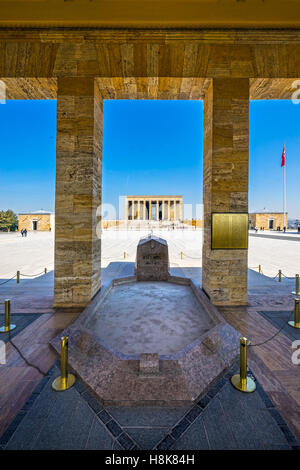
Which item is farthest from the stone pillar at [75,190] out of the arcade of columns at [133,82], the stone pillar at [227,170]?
the stone pillar at [227,170]

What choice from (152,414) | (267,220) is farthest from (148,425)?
(267,220)

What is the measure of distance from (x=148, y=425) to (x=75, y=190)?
17.7 feet

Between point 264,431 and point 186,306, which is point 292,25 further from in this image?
point 264,431

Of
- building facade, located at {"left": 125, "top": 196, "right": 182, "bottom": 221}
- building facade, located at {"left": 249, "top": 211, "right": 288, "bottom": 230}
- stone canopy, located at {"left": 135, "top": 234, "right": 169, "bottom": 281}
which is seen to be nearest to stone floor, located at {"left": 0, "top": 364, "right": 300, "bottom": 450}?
stone canopy, located at {"left": 135, "top": 234, "right": 169, "bottom": 281}

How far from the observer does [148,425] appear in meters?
2.50

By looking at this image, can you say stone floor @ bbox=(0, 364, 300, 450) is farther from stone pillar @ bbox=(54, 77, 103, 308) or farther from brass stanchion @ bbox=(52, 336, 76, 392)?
stone pillar @ bbox=(54, 77, 103, 308)

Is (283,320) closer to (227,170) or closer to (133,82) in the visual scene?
(227,170)

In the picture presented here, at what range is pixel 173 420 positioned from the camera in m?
2.56

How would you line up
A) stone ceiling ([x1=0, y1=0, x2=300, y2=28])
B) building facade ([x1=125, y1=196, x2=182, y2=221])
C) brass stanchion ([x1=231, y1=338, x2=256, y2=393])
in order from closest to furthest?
1. brass stanchion ([x1=231, y1=338, x2=256, y2=393])
2. stone ceiling ([x1=0, y1=0, x2=300, y2=28])
3. building facade ([x1=125, y1=196, x2=182, y2=221])

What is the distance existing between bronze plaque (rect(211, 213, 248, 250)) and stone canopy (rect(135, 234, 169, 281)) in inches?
99.5

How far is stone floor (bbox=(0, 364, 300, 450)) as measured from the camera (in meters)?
2.25

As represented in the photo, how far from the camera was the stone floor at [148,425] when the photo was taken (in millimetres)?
2252

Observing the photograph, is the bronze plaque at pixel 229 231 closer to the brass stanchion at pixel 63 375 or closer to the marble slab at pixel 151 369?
the marble slab at pixel 151 369
